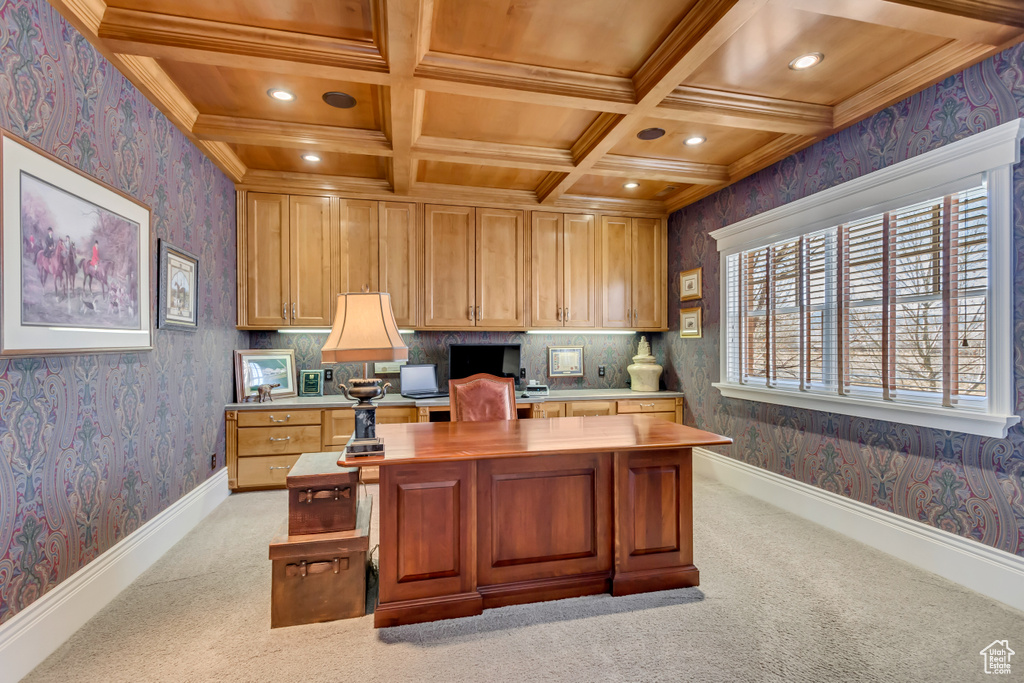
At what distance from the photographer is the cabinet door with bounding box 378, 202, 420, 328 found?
4.20 m

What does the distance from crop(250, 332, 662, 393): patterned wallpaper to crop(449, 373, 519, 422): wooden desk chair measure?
4.93 feet

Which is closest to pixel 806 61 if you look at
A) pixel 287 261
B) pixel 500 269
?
pixel 500 269

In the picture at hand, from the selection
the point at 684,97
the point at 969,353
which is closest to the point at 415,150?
the point at 684,97

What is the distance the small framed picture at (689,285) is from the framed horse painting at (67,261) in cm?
429

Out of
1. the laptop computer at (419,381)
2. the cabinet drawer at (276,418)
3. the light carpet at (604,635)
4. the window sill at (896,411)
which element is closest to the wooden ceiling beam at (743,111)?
the window sill at (896,411)

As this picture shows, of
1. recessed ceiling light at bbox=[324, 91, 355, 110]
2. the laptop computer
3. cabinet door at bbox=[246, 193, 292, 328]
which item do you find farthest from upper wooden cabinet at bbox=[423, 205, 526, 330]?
A: recessed ceiling light at bbox=[324, 91, 355, 110]

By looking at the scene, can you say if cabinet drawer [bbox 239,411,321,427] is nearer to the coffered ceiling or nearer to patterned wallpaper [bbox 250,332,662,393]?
patterned wallpaper [bbox 250,332,662,393]

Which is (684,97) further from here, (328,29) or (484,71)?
(328,29)

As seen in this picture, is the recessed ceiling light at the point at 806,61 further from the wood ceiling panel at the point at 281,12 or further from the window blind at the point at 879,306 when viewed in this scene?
the wood ceiling panel at the point at 281,12

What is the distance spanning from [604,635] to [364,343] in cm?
159

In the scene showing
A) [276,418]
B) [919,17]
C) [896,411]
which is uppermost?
[919,17]

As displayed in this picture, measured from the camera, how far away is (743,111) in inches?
110

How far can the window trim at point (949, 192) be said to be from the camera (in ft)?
7.05

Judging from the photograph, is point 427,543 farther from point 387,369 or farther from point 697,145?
point 697,145
